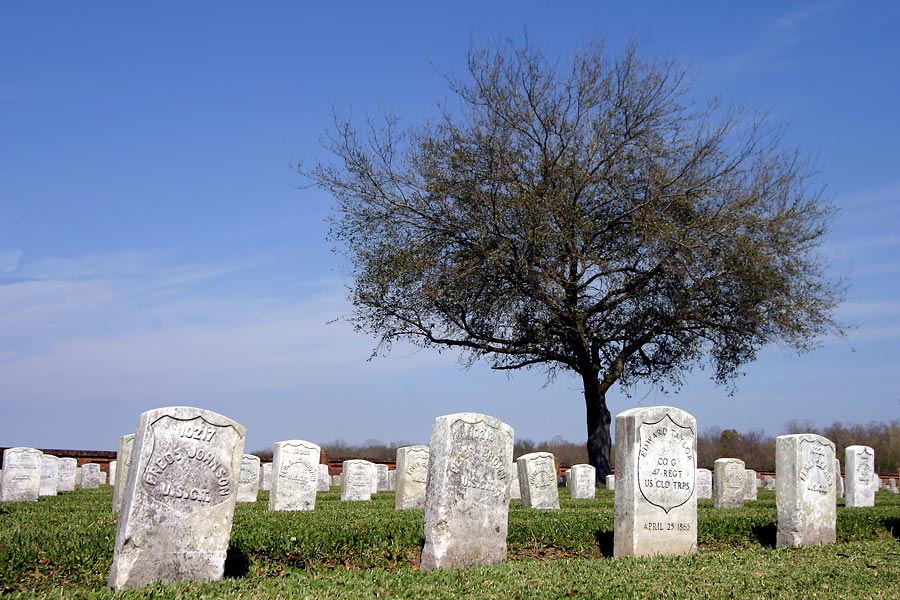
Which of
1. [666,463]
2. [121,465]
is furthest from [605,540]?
[121,465]

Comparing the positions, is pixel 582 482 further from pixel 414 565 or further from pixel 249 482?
pixel 414 565

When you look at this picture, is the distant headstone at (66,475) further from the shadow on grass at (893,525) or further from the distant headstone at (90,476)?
the shadow on grass at (893,525)

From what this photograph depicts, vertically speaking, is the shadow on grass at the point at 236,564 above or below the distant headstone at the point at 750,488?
below

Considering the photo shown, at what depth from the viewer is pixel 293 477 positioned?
1633 centimetres

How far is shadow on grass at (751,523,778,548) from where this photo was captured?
1273 centimetres

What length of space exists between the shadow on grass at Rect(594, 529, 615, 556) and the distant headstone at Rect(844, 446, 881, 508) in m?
11.1

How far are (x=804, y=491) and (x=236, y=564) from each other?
25.2 ft

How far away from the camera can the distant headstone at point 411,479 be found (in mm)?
16828

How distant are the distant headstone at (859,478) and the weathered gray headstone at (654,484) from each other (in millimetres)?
11031

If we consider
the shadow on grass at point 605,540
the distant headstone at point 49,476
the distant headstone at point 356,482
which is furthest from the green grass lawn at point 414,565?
the distant headstone at point 49,476

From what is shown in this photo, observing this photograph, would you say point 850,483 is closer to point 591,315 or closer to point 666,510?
point 591,315

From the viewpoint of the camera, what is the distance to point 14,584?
26.0 feet

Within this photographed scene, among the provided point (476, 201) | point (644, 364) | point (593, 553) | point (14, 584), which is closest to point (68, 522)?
point (14, 584)

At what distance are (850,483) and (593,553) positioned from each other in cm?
1160
